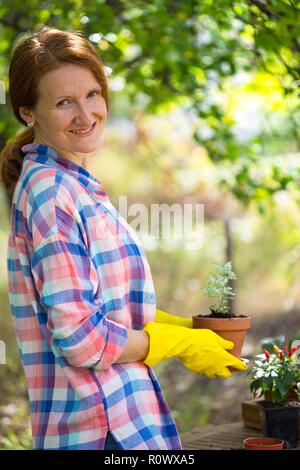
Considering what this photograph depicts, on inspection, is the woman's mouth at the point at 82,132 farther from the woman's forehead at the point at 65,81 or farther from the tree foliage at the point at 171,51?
the tree foliage at the point at 171,51

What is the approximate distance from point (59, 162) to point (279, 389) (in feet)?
4.32

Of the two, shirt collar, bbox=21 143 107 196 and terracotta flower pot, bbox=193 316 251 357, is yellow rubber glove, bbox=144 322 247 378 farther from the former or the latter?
shirt collar, bbox=21 143 107 196

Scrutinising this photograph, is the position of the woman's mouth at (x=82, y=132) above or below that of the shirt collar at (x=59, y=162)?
above

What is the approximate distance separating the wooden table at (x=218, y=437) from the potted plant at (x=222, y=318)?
939mm

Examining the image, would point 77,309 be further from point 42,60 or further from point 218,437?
point 218,437

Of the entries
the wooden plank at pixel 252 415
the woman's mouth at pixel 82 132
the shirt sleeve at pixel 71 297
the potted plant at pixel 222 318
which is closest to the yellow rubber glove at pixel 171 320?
the potted plant at pixel 222 318

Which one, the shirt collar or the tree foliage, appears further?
the tree foliage

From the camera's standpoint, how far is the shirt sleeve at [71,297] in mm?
1639

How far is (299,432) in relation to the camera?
293 centimetres

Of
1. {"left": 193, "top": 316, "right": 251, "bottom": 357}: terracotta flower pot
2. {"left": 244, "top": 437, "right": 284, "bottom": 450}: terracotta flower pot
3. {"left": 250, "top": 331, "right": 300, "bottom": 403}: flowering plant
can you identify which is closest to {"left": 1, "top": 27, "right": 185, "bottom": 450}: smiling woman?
{"left": 193, "top": 316, "right": 251, "bottom": 357}: terracotta flower pot

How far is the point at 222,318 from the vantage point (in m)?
2.09

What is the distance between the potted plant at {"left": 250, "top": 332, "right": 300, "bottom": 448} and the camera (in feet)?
9.13

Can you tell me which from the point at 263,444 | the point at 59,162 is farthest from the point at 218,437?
the point at 59,162
